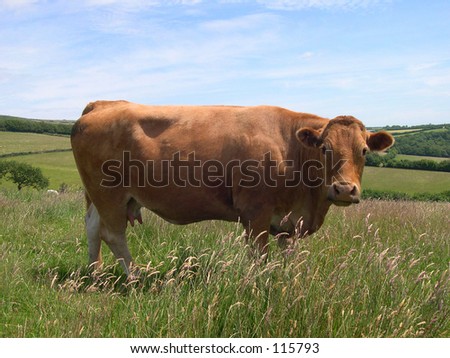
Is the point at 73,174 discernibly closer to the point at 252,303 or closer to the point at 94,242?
the point at 94,242

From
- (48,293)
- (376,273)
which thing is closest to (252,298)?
(376,273)

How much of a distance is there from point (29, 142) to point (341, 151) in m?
75.7

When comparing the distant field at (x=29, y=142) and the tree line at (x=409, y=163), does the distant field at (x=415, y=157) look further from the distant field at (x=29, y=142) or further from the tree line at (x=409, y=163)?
the distant field at (x=29, y=142)

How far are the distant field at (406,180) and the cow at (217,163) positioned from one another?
48092mm

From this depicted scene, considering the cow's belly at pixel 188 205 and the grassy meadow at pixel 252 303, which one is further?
the cow's belly at pixel 188 205

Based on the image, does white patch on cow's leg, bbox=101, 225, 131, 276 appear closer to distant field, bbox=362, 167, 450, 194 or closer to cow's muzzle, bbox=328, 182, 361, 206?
cow's muzzle, bbox=328, 182, 361, 206

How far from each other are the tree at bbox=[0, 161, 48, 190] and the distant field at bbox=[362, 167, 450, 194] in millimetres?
40340

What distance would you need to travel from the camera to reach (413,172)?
58.8m

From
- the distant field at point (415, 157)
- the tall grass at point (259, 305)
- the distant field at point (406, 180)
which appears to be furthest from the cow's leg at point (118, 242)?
the distant field at point (415, 157)

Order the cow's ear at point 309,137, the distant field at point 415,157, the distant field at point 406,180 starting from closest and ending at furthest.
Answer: the cow's ear at point 309,137, the distant field at point 406,180, the distant field at point 415,157

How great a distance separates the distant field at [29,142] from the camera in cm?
6838

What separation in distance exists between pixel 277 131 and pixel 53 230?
486cm

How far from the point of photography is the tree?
56753 millimetres

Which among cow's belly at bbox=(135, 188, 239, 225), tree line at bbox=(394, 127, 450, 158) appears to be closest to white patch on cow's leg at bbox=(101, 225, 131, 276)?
cow's belly at bbox=(135, 188, 239, 225)
